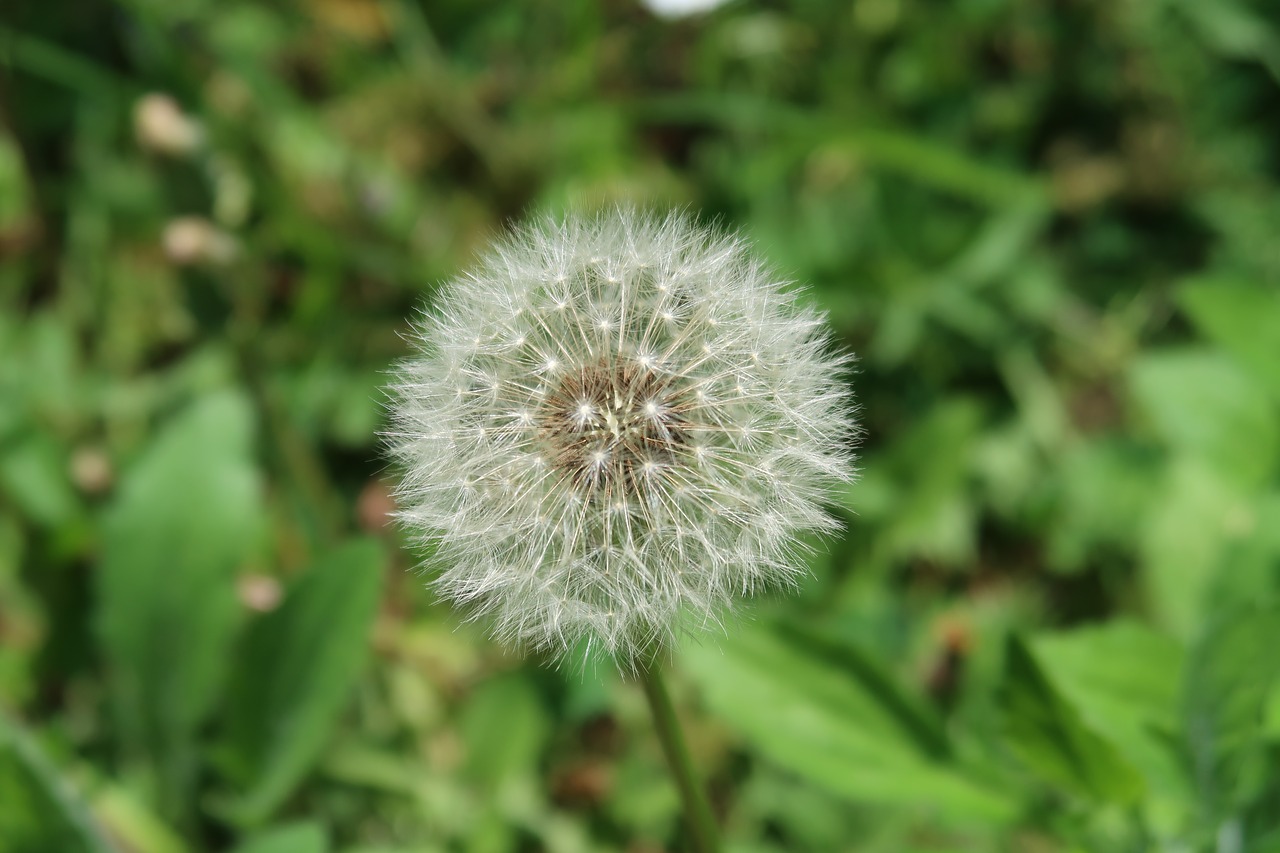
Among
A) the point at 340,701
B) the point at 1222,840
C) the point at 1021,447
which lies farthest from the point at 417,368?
the point at 1021,447

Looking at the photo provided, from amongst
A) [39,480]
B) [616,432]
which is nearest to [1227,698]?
A: [616,432]

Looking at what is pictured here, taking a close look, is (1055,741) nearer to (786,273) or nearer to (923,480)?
(923,480)

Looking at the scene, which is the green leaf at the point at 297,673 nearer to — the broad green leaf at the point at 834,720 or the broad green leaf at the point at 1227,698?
the broad green leaf at the point at 834,720

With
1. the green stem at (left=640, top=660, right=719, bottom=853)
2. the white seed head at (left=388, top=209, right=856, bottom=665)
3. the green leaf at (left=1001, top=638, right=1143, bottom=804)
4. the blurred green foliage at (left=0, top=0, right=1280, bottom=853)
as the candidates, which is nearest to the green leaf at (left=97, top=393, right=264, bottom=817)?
the blurred green foliage at (left=0, top=0, right=1280, bottom=853)

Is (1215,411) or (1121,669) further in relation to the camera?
(1215,411)

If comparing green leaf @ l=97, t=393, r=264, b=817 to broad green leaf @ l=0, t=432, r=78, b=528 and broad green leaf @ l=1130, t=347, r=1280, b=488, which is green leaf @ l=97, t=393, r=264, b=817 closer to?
broad green leaf @ l=0, t=432, r=78, b=528

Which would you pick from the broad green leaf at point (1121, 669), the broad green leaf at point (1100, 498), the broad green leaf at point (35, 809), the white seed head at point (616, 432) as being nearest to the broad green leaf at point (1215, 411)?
the broad green leaf at point (1100, 498)
